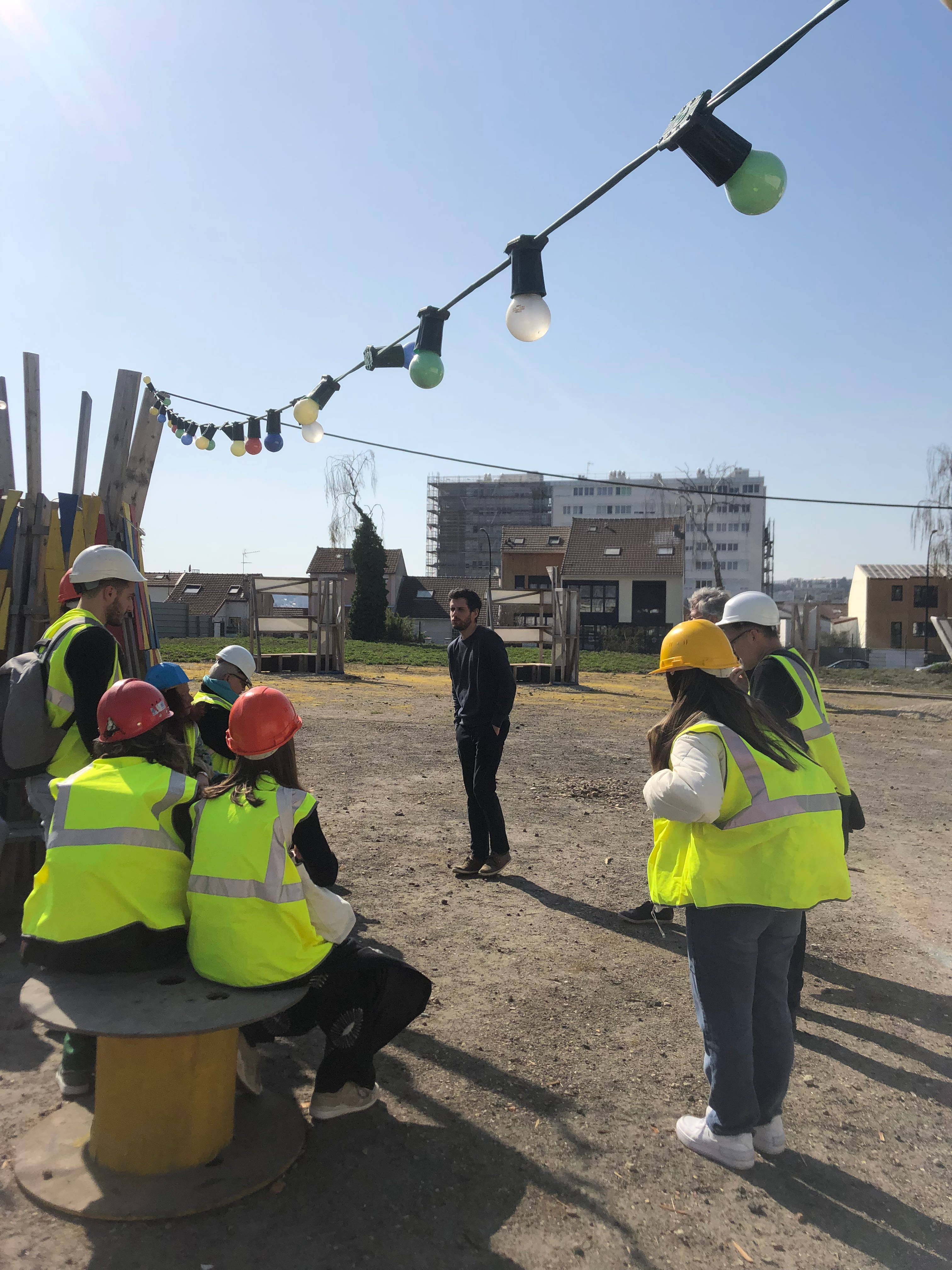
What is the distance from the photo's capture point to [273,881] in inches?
105

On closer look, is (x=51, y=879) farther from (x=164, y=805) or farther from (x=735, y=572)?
(x=735, y=572)

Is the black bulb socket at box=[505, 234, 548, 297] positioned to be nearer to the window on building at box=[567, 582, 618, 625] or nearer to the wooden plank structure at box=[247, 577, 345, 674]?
the wooden plank structure at box=[247, 577, 345, 674]

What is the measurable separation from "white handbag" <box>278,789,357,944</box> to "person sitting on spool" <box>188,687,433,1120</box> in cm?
2

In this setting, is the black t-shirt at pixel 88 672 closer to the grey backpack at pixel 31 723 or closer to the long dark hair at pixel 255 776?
the grey backpack at pixel 31 723

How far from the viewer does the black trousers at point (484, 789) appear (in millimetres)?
5766

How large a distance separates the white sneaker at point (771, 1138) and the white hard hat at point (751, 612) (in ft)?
6.18

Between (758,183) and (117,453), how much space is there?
4204 millimetres

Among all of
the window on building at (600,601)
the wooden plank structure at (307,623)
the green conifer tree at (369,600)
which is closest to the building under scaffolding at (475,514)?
the window on building at (600,601)

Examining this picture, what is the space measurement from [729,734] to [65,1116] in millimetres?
2517

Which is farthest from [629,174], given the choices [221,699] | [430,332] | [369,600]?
[369,600]

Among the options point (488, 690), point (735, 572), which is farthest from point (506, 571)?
point (488, 690)

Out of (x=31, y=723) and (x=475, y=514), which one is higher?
(x=475, y=514)

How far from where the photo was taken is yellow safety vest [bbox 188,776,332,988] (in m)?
2.67

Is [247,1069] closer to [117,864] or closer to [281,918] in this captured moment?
[281,918]
